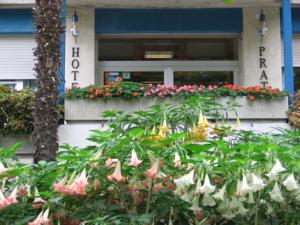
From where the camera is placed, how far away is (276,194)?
2645mm

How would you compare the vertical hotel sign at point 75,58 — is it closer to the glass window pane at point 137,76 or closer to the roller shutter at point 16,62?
the glass window pane at point 137,76

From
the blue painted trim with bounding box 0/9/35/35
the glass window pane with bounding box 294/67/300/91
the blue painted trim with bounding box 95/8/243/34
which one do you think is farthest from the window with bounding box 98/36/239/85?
the blue painted trim with bounding box 0/9/35/35

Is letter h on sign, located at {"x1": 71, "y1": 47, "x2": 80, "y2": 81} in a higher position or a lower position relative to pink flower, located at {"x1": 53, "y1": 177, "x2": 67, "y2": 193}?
higher

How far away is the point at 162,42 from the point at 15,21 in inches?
155

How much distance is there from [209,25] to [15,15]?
201 inches

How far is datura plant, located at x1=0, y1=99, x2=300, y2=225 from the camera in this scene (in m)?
2.66

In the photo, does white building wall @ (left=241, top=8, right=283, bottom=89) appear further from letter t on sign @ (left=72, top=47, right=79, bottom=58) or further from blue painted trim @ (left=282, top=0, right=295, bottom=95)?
letter t on sign @ (left=72, top=47, right=79, bottom=58)

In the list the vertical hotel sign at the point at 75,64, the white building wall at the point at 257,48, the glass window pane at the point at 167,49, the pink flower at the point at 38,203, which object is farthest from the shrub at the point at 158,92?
the pink flower at the point at 38,203

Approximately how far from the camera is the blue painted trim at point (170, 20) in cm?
Answer: 1284

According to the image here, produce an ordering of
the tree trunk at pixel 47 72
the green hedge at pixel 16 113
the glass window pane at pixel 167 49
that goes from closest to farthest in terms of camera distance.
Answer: the tree trunk at pixel 47 72 < the green hedge at pixel 16 113 < the glass window pane at pixel 167 49

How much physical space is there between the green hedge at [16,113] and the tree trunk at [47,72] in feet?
6.21

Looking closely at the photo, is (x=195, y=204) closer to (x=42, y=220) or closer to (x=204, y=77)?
(x=42, y=220)

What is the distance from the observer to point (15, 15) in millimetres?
12945

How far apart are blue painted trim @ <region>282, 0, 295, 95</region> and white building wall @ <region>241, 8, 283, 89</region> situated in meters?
→ 1.16
